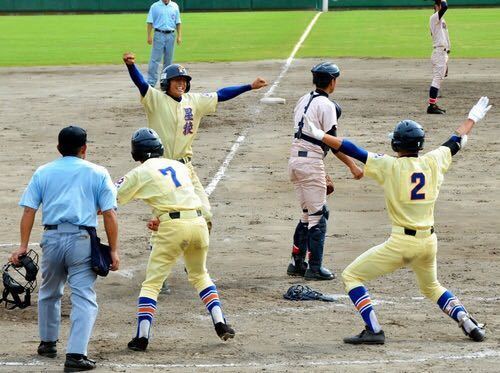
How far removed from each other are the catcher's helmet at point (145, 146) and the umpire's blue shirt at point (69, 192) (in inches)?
31.1

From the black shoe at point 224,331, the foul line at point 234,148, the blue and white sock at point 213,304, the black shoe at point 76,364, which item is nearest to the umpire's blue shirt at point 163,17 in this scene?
the foul line at point 234,148

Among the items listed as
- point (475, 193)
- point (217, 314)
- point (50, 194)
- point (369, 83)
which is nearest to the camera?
point (50, 194)

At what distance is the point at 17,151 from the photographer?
18.4 meters

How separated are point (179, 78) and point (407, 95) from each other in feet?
46.3

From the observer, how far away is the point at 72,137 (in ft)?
27.8

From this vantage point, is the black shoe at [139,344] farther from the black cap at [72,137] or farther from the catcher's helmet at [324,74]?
the catcher's helmet at [324,74]

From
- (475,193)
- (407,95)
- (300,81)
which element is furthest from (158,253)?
(300,81)

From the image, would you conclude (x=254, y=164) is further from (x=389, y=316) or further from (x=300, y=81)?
(x=300, y=81)

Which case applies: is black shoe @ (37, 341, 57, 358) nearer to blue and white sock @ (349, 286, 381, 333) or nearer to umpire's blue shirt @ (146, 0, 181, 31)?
blue and white sock @ (349, 286, 381, 333)

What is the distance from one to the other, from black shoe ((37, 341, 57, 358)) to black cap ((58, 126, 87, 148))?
153 cm

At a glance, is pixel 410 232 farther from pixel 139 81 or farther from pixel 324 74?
pixel 139 81

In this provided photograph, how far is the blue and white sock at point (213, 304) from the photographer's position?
9080 millimetres

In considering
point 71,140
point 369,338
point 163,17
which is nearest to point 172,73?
point 71,140

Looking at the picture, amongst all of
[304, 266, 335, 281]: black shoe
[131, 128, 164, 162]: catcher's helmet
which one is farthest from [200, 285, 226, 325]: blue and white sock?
[304, 266, 335, 281]: black shoe
